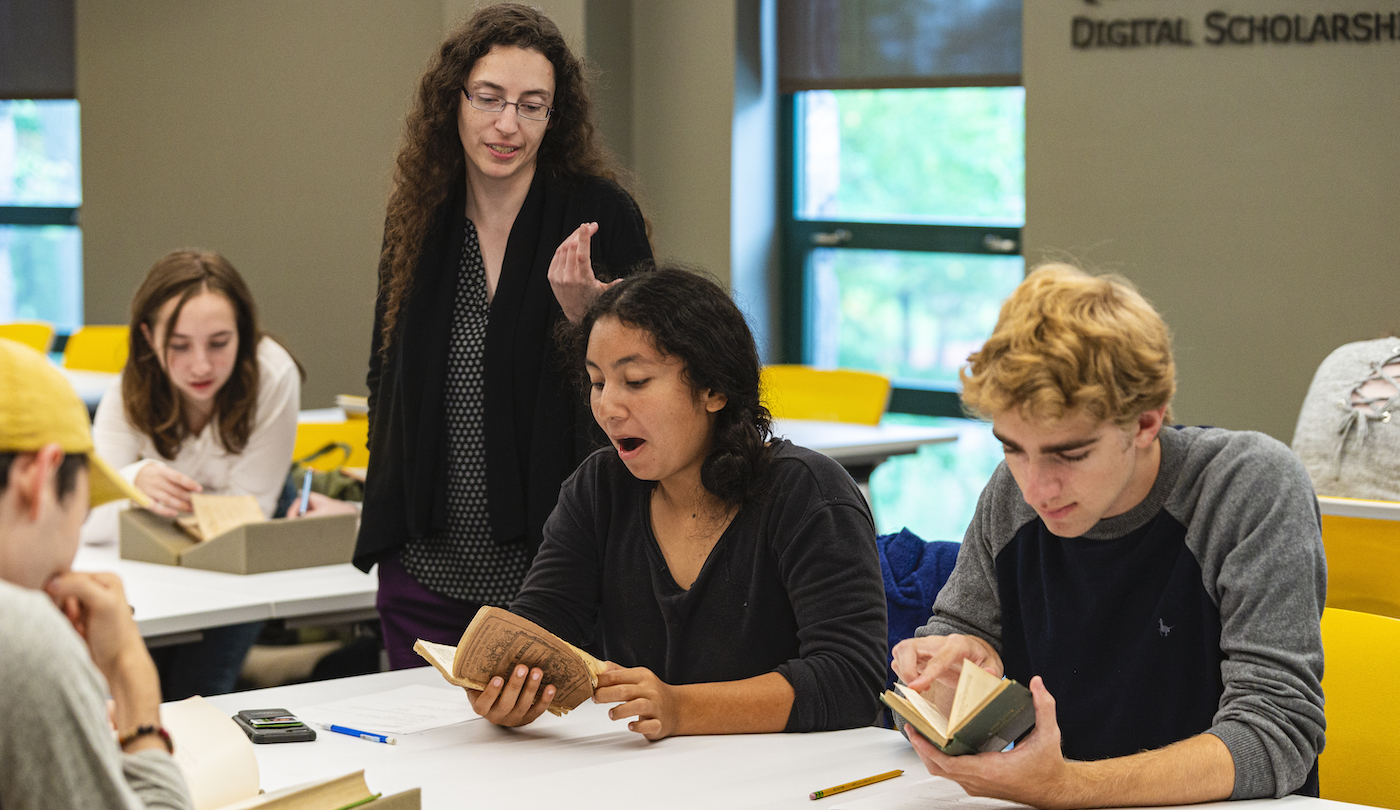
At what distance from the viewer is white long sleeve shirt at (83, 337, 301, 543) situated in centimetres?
322

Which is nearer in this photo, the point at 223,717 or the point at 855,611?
the point at 223,717

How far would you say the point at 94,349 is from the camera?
6.11 meters

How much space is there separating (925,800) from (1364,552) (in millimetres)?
1537

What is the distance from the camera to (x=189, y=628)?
2.57 meters

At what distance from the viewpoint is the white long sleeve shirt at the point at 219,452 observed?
3.22 m

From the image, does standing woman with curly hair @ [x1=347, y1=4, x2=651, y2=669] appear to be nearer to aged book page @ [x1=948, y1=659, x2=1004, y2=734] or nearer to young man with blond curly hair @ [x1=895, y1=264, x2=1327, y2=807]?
young man with blond curly hair @ [x1=895, y1=264, x2=1327, y2=807]

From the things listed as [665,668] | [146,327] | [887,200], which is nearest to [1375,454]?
[665,668]

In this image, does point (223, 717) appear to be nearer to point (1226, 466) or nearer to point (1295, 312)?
point (1226, 466)

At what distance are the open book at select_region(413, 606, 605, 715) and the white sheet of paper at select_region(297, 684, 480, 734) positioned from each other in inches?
5.0

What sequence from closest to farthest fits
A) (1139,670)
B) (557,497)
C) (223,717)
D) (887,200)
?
(223,717)
(1139,670)
(557,497)
(887,200)

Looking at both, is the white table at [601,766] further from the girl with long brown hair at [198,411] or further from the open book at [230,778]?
the girl with long brown hair at [198,411]

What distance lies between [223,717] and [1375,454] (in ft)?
7.56

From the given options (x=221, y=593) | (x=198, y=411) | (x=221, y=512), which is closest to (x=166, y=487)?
(x=221, y=512)

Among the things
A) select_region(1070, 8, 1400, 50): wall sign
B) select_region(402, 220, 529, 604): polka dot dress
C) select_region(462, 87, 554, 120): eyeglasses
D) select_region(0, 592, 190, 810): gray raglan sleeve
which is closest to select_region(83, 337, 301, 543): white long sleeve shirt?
select_region(402, 220, 529, 604): polka dot dress
